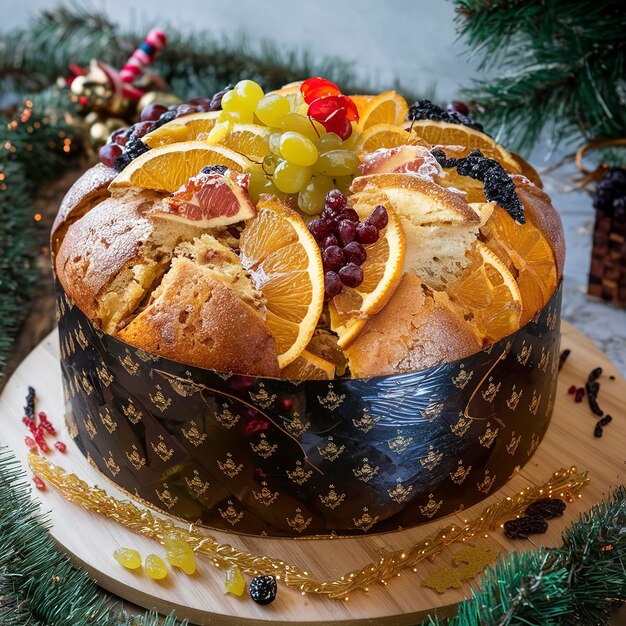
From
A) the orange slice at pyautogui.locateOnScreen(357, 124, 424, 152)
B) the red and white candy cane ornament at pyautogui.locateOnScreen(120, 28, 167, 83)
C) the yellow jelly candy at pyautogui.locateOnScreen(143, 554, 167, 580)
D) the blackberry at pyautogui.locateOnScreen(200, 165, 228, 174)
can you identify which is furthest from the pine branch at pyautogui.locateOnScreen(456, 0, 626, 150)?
the yellow jelly candy at pyautogui.locateOnScreen(143, 554, 167, 580)

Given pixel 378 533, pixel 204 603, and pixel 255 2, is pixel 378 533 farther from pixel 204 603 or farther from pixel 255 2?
pixel 255 2

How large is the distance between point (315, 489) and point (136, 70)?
2675mm

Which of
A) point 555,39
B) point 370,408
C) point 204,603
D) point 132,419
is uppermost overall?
point 555,39

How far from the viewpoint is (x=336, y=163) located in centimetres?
216

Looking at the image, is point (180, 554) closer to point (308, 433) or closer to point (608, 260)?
point (308, 433)

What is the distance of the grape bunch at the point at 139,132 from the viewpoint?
7.87 ft

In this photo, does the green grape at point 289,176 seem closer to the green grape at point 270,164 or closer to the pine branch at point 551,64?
the green grape at point 270,164

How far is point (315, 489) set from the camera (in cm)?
207

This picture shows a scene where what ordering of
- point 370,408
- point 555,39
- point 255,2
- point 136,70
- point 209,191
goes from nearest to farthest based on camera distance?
point 370,408 < point 209,191 < point 555,39 < point 136,70 < point 255,2

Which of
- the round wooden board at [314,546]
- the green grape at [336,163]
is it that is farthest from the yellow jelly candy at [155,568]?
the green grape at [336,163]

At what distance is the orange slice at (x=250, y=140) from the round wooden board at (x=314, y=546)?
959 millimetres

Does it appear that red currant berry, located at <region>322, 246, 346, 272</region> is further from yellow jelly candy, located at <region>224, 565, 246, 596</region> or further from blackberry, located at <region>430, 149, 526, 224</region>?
yellow jelly candy, located at <region>224, 565, 246, 596</region>

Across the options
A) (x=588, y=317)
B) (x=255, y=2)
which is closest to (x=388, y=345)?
(x=588, y=317)

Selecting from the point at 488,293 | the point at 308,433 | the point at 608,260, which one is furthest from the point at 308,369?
the point at 608,260
